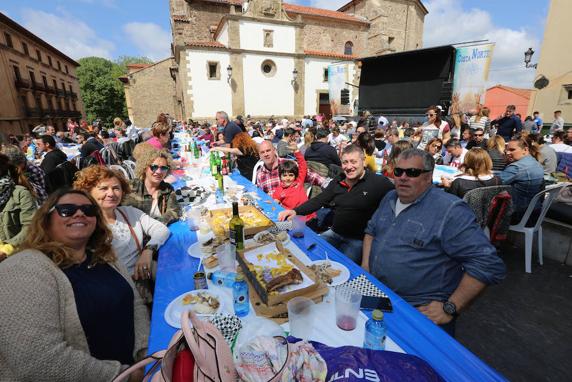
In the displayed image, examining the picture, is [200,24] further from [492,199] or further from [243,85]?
[492,199]

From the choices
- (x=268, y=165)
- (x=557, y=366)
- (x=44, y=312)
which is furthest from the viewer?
(x=268, y=165)

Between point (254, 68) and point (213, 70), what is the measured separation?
11.1 ft

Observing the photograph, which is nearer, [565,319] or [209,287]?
[209,287]

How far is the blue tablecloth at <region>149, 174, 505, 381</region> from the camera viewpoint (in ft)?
3.97

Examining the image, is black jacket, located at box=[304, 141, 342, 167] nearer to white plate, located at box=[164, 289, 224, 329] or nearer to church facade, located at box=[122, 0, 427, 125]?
white plate, located at box=[164, 289, 224, 329]

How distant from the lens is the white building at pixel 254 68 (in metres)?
20.4

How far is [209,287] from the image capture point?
179 cm

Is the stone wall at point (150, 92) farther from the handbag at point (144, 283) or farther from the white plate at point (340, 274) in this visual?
the white plate at point (340, 274)

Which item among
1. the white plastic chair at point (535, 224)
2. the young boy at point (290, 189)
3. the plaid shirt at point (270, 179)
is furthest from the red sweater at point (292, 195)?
the white plastic chair at point (535, 224)

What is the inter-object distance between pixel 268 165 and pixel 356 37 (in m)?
30.2

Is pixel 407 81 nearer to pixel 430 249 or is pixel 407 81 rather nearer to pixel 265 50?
pixel 265 50

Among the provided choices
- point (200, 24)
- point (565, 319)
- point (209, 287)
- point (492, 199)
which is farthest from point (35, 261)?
point (200, 24)

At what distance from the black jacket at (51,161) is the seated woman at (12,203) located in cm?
289

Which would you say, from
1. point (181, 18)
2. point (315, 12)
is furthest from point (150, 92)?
point (315, 12)
